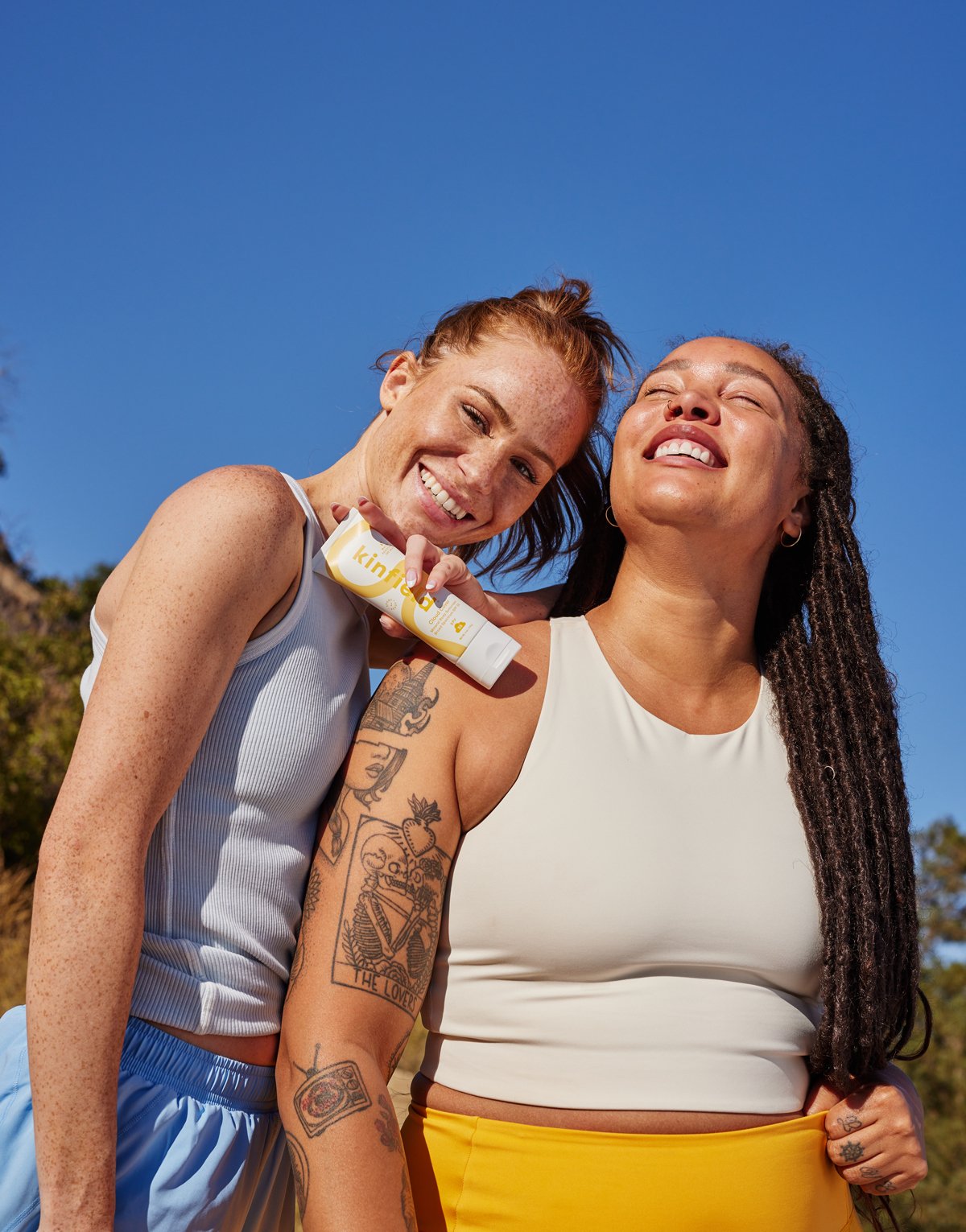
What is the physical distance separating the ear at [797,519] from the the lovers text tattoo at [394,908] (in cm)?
141

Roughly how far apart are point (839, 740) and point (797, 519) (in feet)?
2.33

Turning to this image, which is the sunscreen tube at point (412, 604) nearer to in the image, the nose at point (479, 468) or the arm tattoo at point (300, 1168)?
the nose at point (479, 468)

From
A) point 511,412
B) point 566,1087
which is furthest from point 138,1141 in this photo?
point 511,412

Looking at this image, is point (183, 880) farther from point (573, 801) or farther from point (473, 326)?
point (473, 326)

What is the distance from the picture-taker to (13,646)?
10969 millimetres

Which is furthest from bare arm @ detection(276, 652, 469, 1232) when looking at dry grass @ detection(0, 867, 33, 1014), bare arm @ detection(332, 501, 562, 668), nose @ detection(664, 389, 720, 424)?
dry grass @ detection(0, 867, 33, 1014)

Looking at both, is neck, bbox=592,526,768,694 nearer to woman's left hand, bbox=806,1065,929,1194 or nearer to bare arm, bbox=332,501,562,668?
bare arm, bbox=332,501,562,668

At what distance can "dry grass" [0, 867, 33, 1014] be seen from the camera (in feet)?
23.2

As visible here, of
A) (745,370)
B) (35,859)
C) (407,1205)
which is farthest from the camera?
(35,859)

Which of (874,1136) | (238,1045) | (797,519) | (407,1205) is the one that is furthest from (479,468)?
(874,1136)

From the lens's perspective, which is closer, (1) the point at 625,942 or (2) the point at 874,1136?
(1) the point at 625,942

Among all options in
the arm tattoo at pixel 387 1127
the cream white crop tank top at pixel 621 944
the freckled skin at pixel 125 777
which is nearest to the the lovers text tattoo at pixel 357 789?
the cream white crop tank top at pixel 621 944

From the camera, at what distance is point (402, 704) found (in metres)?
2.46

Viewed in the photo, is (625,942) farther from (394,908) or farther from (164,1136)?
(164,1136)
